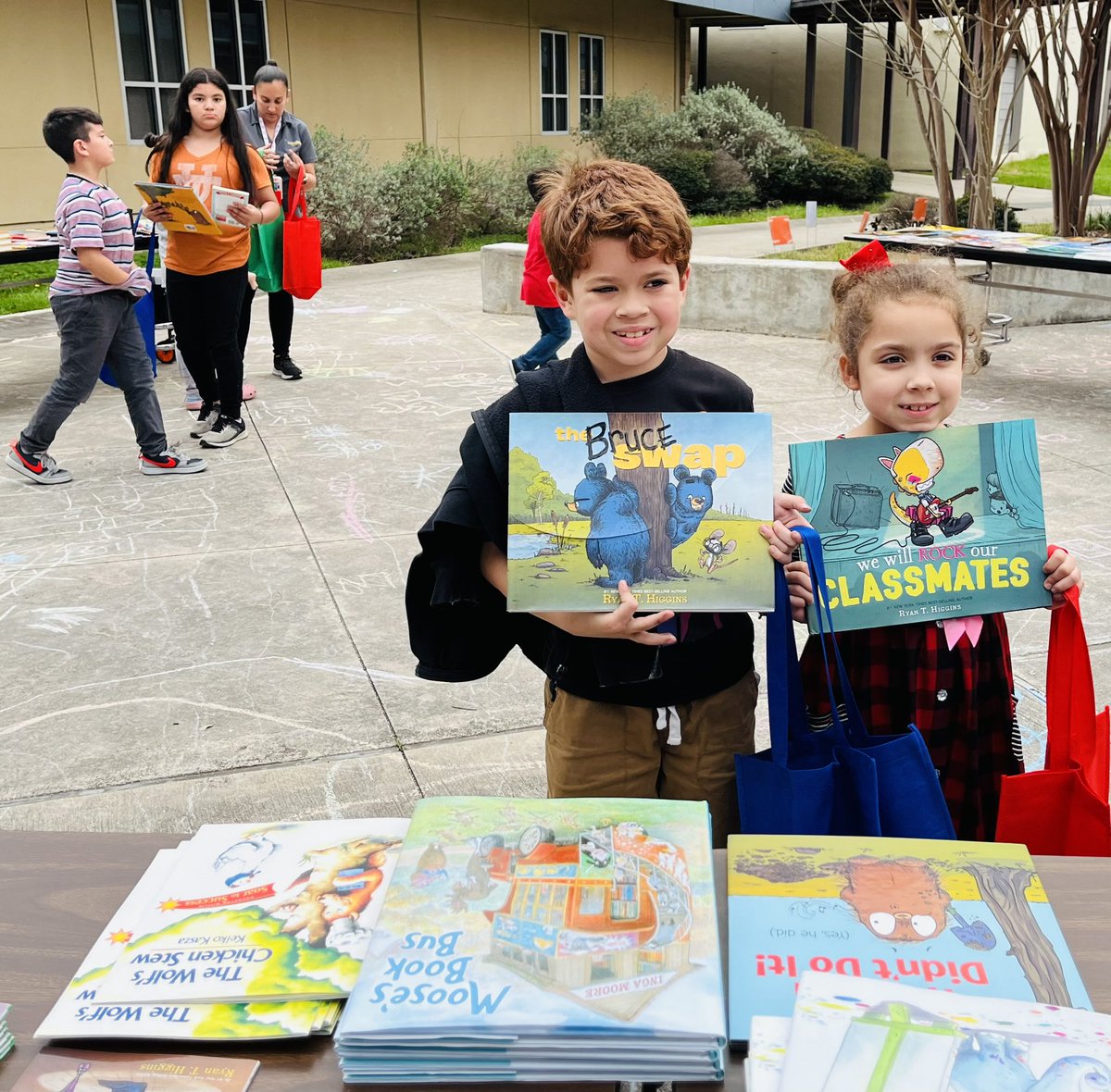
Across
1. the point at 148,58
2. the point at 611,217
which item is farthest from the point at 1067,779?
the point at 148,58

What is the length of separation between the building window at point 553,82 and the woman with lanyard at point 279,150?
13034 mm

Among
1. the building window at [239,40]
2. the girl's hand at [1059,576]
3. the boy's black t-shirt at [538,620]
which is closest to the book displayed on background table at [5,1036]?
the boy's black t-shirt at [538,620]

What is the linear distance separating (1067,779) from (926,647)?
1.13 feet

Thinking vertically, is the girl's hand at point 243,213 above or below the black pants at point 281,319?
above

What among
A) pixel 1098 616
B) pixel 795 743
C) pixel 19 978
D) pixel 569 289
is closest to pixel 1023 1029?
pixel 795 743

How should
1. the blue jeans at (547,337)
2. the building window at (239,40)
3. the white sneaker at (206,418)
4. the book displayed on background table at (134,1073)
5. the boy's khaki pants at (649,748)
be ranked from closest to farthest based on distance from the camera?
the book displayed on background table at (134,1073) → the boy's khaki pants at (649,748) → the white sneaker at (206,418) → the blue jeans at (547,337) → the building window at (239,40)

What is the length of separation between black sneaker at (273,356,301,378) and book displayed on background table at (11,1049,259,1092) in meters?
7.15

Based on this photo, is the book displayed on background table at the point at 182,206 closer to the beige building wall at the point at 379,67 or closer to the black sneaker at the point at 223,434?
the black sneaker at the point at 223,434

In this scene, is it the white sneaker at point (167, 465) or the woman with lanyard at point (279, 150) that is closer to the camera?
the white sneaker at point (167, 465)

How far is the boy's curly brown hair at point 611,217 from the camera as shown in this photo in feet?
5.71

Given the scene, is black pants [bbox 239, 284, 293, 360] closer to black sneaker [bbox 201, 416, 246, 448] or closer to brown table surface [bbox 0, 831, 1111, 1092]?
black sneaker [bbox 201, 416, 246, 448]

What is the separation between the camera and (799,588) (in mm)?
1876

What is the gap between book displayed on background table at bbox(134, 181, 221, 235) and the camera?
577 cm

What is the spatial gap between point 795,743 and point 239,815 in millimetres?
1853
